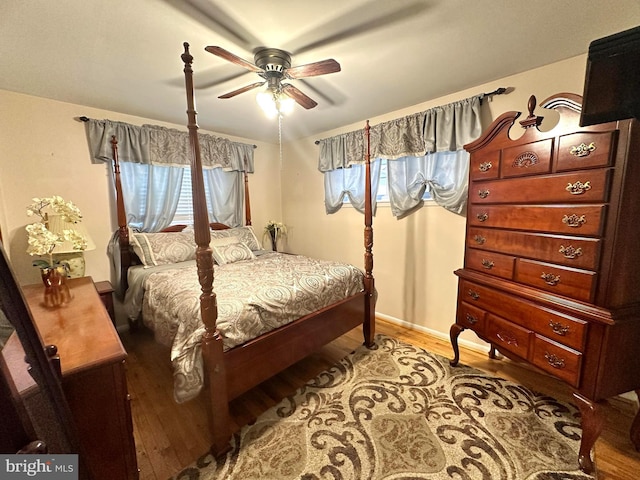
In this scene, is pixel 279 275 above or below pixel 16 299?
below

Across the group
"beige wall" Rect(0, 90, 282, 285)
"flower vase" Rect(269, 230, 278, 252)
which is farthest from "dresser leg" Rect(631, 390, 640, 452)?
"beige wall" Rect(0, 90, 282, 285)

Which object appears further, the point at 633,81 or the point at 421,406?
the point at 421,406

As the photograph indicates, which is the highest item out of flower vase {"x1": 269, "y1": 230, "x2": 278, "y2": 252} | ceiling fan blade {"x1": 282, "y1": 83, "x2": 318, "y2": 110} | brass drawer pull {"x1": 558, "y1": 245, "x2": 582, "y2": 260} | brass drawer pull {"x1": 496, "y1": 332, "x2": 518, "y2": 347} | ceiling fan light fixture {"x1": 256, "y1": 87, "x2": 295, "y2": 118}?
ceiling fan blade {"x1": 282, "y1": 83, "x2": 318, "y2": 110}

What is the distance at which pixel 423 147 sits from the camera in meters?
2.62

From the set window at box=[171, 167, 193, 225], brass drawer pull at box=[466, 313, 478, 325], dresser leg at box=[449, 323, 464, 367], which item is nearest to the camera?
brass drawer pull at box=[466, 313, 478, 325]

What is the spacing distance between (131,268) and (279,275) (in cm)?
166

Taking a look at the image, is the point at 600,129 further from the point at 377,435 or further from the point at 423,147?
the point at 377,435

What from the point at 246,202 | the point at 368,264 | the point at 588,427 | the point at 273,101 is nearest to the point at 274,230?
the point at 246,202

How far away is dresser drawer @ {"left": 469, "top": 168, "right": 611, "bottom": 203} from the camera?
4.13 ft

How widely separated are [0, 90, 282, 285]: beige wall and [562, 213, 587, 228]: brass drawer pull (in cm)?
374

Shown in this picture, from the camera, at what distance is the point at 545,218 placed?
1.48m

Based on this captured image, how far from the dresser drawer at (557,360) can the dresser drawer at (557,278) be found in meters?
0.29

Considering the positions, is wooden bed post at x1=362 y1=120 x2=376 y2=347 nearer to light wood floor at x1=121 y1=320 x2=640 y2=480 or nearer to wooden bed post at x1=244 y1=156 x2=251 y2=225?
light wood floor at x1=121 y1=320 x2=640 y2=480

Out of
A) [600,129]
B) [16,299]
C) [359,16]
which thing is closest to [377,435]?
[16,299]
